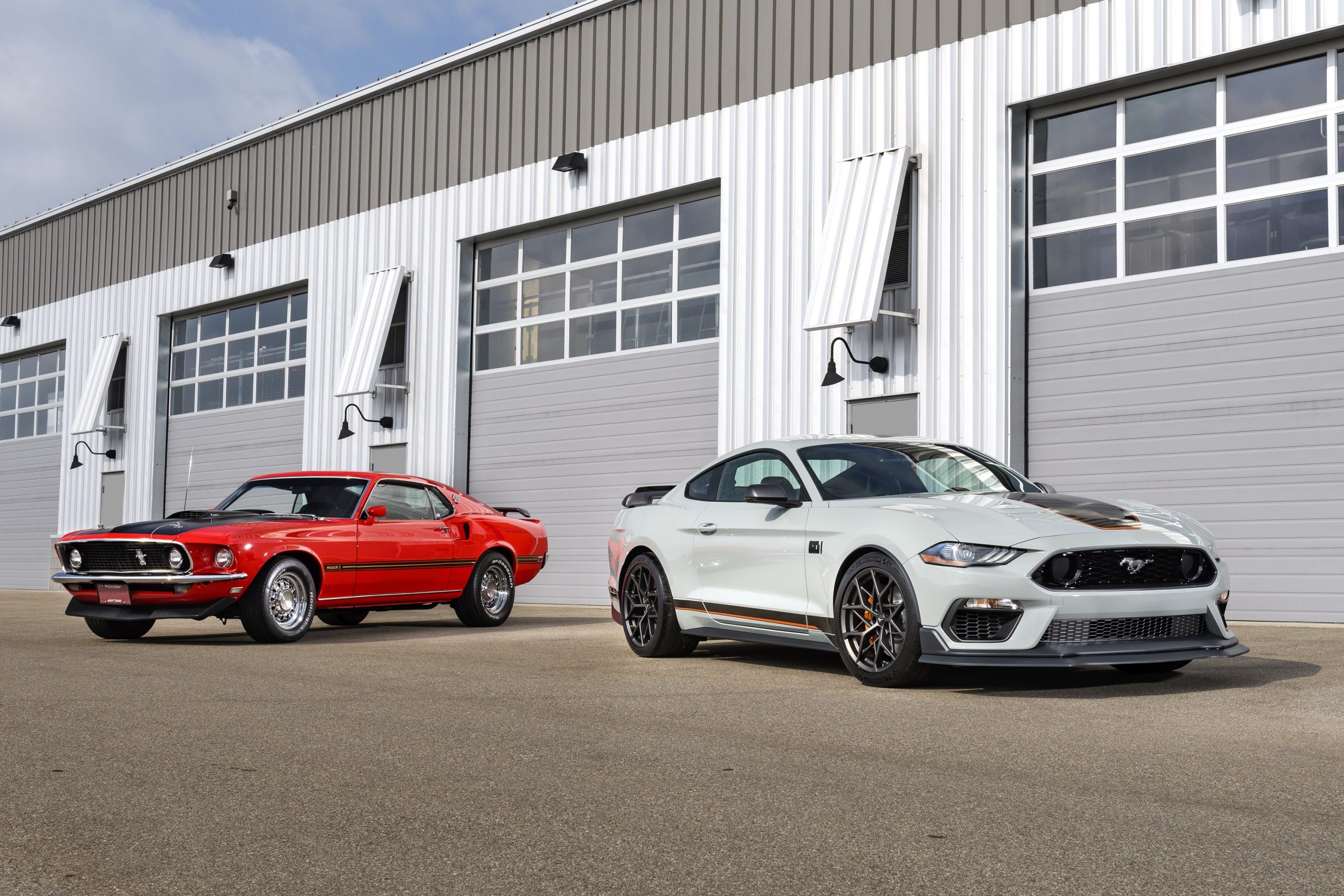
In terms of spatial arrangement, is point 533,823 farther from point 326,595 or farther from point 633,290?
point 633,290

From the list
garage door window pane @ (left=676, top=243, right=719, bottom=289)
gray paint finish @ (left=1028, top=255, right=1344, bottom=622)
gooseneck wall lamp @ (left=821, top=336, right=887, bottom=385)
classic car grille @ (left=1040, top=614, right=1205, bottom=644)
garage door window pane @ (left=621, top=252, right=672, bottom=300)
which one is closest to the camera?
classic car grille @ (left=1040, top=614, right=1205, bottom=644)

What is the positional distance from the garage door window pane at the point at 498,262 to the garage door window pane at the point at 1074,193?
339 inches

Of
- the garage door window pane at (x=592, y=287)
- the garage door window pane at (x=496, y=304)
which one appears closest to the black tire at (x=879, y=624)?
the garage door window pane at (x=592, y=287)

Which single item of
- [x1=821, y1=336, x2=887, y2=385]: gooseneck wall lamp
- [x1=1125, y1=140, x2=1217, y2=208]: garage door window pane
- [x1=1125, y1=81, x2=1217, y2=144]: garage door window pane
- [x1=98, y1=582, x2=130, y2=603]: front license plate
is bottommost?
[x1=98, y1=582, x2=130, y2=603]: front license plate

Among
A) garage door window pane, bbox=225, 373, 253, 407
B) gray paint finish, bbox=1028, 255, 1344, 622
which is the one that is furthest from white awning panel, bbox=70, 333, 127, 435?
gray paint finish, bbox=1028, 255, 1344, 622

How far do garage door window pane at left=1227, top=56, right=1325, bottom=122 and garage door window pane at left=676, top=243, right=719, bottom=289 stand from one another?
661cm

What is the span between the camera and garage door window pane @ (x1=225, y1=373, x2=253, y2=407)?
25094 millimetres

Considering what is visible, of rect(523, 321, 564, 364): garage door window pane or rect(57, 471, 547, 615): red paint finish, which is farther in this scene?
rect(523, 321, 564, 364): garage door window pane

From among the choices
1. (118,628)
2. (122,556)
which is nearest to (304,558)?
(122,556)

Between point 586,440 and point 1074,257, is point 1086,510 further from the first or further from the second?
point 586,440

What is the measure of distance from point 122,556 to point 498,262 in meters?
11.1

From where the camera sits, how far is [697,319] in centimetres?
1802

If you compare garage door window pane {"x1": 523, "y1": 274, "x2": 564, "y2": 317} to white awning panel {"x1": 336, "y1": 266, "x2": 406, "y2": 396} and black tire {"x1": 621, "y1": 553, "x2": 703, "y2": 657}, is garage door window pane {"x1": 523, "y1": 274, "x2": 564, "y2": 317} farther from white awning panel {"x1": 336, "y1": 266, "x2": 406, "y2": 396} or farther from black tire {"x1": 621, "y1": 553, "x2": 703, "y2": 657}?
black tire {"x1": 621, "y1": 553, "x2": 703, "y2": 657}

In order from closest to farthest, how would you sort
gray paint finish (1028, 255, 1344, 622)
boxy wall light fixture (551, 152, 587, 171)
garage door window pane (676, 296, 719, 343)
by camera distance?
gray paint finish (1028, 255, 1344, 622)
garage door window pane (676, 296, 719, 343)
boxy wall light fixture (551, 152, 587, 171)
